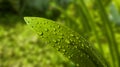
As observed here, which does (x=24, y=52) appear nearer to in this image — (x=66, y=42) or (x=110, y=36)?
(x=110, y=36)

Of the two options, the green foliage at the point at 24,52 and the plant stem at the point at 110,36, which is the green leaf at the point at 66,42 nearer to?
the plant stem at the point at 110,36

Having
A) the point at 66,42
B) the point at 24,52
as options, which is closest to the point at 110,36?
the point at 66,42

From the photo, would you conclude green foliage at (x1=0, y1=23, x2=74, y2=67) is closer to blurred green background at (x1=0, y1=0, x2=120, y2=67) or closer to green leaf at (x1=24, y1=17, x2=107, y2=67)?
blurred green background at (x1=0, y1=0, x2=120, y2=67)

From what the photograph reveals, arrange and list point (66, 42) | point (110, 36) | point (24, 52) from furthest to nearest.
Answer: point (24, 52), point (110, 36), point (66, 42)

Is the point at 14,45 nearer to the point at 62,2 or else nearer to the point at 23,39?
the point at 23,39

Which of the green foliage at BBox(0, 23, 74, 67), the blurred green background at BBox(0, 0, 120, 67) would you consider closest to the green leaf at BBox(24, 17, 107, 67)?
the blurred green background at BBox(0, 0, 120, 67)

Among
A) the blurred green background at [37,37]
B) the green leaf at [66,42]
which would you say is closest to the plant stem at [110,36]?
the blurred green background at [37,37]
